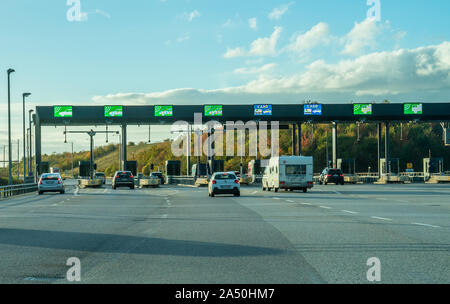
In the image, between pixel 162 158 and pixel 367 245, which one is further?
pixel 162 158

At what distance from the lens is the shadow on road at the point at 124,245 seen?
1154 cm

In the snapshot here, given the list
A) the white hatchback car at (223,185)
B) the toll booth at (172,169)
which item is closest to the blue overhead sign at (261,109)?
the white hatchback car at (223,185)

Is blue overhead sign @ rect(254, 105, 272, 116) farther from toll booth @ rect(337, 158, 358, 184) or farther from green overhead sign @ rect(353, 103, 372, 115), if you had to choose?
toll booth @ rect(337, 158, 358, 184)

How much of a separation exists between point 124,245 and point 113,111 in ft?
171

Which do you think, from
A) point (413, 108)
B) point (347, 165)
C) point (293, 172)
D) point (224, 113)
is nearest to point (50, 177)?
point (293, 172)

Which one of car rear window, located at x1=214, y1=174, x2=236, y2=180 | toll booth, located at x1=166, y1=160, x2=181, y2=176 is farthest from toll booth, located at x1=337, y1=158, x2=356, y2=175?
car rear window, located at x1=214, y1=174, x2=236, y2=180

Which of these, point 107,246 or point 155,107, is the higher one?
point 155,107

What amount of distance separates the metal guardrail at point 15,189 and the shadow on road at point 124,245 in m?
28.7

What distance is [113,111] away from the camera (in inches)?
2520

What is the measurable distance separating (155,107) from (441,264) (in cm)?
5517

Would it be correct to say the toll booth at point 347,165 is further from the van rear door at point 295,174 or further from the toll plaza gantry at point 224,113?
the van rear door at point 295,174
